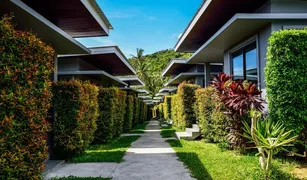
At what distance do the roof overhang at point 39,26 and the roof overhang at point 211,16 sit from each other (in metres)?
5.41

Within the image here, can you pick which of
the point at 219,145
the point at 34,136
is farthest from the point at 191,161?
the point at 34,136

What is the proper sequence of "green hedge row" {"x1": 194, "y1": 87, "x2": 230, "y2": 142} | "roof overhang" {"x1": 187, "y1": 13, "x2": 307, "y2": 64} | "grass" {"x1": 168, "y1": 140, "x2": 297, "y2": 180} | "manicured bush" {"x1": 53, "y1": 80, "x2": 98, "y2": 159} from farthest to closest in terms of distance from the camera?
1. "green hedge row" {"x1": 194, "y1": 87, "x2": 230, "y2": 142}
2. "roof overhang" {"x1": 187, "y1": 13, "x2": 307, "y2": 64}
3. "manicured bush" {"x1": 53, "y1": 80, "x2": 98, "y2": 159}
4. "grass" {"x1": 168, "y1": 140, "x2": 297, "y2": 180}

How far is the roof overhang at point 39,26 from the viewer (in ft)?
24.6

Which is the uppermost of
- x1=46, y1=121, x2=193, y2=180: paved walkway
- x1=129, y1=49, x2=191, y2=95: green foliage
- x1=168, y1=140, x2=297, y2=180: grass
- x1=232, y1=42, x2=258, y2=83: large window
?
x1=129, y1=49, x2=191, y2=95: green foliage

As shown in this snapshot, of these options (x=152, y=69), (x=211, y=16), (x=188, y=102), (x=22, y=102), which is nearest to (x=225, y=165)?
(x=22, y=102)

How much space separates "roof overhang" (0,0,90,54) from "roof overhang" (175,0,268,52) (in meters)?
5.41

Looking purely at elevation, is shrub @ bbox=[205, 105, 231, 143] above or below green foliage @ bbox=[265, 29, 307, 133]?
below

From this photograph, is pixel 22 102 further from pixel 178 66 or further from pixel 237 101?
pixel 178 66

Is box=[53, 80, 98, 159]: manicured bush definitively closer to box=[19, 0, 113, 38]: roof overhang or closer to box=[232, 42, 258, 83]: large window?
box=[19, 0, 113, 38]: roof overhang

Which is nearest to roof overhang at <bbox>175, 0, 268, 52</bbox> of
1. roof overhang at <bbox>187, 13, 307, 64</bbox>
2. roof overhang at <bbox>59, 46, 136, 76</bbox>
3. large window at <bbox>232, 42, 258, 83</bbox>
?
roof overhang at <bbox>187, 13, 307, 64</bbox>

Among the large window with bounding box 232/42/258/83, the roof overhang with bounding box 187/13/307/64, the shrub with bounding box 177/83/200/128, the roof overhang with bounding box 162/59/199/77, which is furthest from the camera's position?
the roof overhang with bounding box 162/59/199/77

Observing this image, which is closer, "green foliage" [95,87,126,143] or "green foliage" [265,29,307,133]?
"green foliage" [265,29,307,133]

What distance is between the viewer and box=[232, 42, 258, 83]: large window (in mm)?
10406

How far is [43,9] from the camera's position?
37.0 ft
